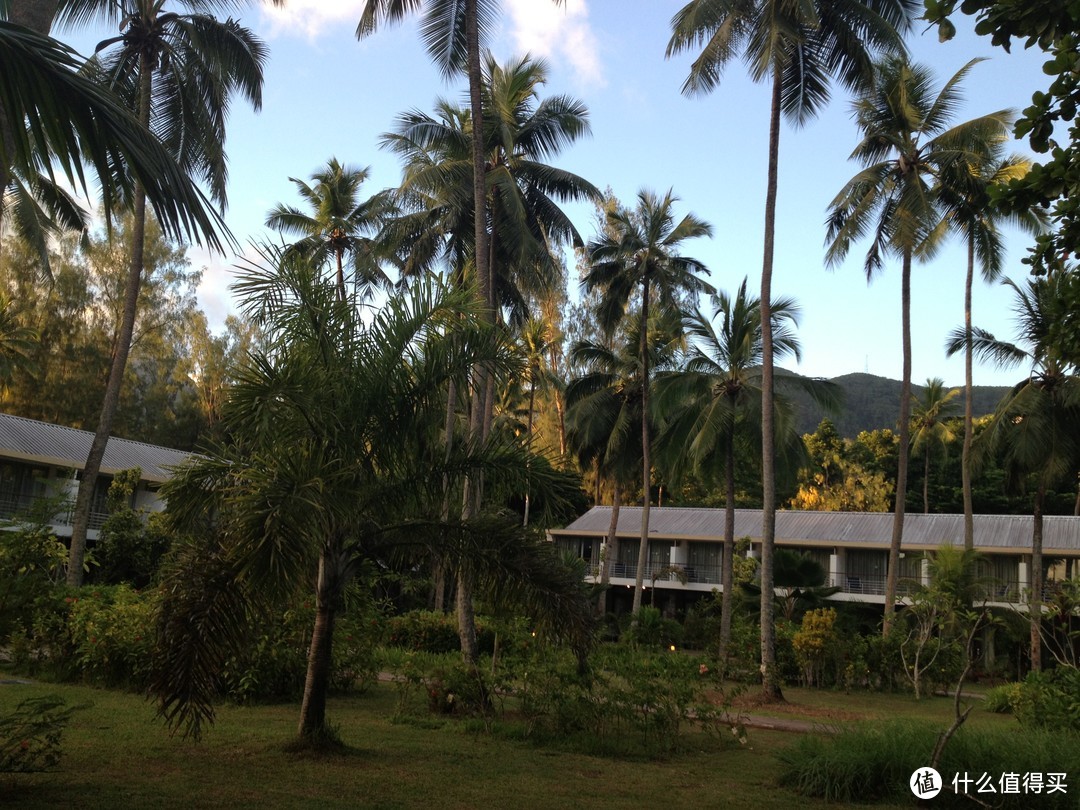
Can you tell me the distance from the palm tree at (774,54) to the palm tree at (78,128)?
52.9ft

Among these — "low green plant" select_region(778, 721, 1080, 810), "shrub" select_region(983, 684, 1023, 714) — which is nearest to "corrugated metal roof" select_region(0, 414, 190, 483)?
"shrub" select_region(983, 684, 1023, 714)

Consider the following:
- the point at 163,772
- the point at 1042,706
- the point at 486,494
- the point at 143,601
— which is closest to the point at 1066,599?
the point at 1042,706

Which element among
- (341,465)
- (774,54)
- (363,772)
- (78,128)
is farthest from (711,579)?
(78,128)

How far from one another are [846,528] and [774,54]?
23.5m

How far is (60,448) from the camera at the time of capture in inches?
1220

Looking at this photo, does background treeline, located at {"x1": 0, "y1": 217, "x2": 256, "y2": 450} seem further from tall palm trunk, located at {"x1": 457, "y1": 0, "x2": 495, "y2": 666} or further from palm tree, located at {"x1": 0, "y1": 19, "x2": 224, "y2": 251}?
palm tree, located at {"x1": 0, "y1": 19, "x2": 224, "y2": 251}

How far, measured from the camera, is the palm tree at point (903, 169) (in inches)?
899

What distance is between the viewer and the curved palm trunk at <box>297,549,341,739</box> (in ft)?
30.1

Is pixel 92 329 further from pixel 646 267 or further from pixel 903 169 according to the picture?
pixel 903 169

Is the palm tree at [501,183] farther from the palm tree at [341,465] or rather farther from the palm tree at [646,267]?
the palm tree at [341,465]

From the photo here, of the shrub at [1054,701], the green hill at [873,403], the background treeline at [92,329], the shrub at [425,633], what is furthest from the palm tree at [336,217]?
the green hill at [873,403]

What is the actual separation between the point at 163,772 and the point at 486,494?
4229 millimetres

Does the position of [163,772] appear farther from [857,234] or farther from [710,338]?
[857,234]

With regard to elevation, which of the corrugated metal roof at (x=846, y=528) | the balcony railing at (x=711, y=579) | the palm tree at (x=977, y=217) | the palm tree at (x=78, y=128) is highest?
the palm tree at (x=977, y=217)
